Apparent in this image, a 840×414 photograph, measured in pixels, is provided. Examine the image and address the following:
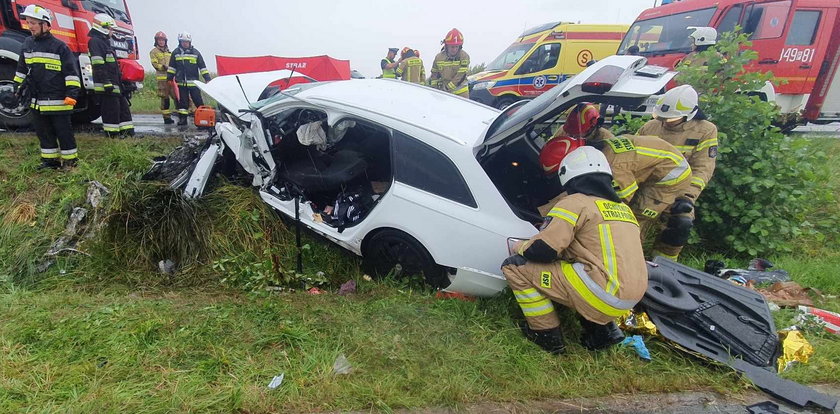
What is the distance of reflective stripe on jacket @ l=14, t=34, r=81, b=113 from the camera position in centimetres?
414

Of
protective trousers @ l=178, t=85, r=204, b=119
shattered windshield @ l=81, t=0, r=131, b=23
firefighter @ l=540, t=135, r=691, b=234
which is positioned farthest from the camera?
protective trousers @ l=178, t=85, r=204, b=119

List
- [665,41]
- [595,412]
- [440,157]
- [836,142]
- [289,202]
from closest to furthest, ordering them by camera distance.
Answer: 1. [595,412]
2. [440,157]
3. [289,202]
4. [836,142]
5. [665,41]

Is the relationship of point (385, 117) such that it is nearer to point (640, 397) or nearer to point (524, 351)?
point (524, 351)

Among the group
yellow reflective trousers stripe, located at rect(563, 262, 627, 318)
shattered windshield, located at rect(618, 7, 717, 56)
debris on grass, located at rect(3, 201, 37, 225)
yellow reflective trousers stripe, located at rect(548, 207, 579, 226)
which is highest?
shattered windshield, located at rect(618, 7, 717, 56)

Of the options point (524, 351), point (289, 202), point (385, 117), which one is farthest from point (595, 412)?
point (289, 202)

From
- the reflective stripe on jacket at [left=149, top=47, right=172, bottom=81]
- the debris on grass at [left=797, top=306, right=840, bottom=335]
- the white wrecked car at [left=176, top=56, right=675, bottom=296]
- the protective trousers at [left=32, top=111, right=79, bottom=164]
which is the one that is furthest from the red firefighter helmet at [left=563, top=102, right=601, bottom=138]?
the reflective stripe on jacket at [left=149, top=47, right=172, bottom=81]

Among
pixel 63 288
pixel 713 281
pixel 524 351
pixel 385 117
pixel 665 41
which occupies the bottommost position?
pixel 63 288

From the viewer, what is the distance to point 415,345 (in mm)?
2459

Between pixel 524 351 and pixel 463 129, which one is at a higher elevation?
pixel 463 129

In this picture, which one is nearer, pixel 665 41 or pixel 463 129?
pixel 463 129

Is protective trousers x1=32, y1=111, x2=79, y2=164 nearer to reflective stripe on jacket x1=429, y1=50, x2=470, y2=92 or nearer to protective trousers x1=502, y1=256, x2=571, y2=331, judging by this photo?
protective trousers x1=502, y1=256, x2=571, y2=331

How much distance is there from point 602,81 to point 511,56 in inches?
320

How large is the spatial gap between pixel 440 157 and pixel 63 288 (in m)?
3.01

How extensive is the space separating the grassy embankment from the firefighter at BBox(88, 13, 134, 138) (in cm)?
238
